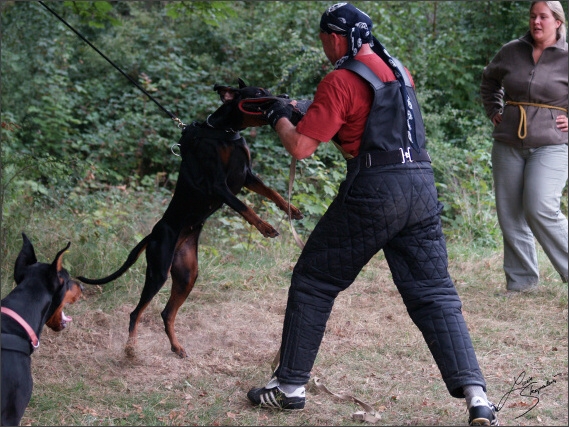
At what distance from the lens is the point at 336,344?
5.36 meters

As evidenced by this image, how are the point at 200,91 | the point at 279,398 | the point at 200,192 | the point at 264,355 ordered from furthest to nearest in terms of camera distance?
the point at 200,91, the point at 264,355, the point at 200,192, the point at 279,398

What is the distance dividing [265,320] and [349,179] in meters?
2.44

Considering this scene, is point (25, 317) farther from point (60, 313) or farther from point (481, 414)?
point (481, 414)

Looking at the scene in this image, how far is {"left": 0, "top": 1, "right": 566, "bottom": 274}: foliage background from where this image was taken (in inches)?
346

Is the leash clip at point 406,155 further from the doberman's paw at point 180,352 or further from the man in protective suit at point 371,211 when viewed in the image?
the doberman's paw at point 180,352

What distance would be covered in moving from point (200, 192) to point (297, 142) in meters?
0.99

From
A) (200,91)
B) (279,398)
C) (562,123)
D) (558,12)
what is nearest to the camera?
(279,398)

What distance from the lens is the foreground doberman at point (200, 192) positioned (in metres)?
4.43

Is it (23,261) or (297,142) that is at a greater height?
(297,142)

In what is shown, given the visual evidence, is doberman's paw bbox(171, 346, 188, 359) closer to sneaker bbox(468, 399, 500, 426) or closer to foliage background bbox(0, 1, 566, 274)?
sneaker bbox(468, 399, 500, 426)

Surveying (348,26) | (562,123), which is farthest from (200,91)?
(348,26)

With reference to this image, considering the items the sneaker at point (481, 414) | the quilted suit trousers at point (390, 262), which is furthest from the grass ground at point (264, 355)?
the quilted suit trousers at point (390, 262)

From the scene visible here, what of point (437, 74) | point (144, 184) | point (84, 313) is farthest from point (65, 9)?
point (84, 313)

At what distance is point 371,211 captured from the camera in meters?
3.80
